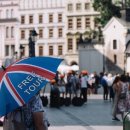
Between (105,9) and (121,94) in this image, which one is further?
(105,9)

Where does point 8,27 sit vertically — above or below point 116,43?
above

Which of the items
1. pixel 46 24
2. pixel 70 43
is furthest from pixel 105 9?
pixel 46 24

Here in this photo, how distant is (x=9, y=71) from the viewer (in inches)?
238

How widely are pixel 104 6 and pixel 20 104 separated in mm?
63297

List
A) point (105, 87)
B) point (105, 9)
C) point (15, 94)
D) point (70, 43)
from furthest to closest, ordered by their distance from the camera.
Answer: point (70, 43), point (105, 9), point (105, 87), point (15, 94)

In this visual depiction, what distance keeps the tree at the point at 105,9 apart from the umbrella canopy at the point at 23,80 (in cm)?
6248

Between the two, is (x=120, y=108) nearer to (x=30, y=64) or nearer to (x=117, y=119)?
(x=117, y=119)

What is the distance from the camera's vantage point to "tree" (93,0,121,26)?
68312mm

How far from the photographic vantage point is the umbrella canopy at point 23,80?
5.80 metres

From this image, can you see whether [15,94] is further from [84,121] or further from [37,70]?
[84,121]

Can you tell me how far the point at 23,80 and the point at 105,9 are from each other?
6352 centimetres

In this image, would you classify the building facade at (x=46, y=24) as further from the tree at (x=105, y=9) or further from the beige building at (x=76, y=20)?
the tree at (x=105, y=9)

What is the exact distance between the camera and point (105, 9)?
68812 millimetres

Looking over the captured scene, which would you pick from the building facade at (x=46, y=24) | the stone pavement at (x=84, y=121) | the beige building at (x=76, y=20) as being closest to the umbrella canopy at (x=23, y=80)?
the stone pavement at (x=84, y=121)
